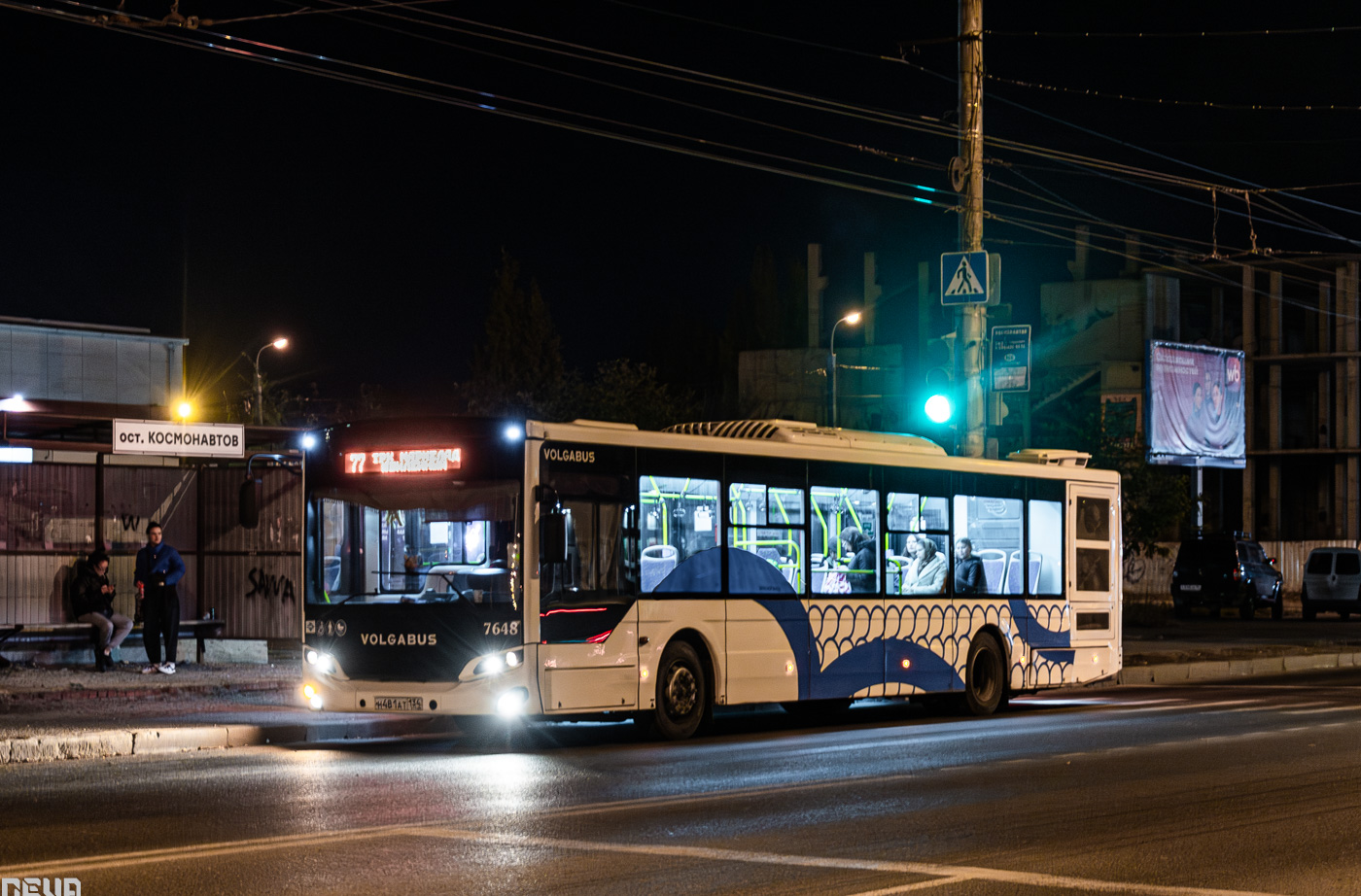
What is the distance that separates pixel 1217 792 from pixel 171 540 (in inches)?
662

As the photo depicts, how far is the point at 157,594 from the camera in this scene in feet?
66.3

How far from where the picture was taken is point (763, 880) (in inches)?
312

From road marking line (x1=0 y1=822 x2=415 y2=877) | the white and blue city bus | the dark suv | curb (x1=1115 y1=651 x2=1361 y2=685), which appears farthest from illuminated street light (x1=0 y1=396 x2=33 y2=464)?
the dark suv

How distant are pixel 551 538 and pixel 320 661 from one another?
2.42 meters

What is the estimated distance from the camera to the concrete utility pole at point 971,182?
2225cm

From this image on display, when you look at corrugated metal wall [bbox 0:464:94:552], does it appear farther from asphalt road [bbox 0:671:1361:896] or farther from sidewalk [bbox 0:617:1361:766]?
asphalt road [bbox 0:671:1361:896]

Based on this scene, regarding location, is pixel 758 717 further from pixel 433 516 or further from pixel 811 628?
pixel 433 516

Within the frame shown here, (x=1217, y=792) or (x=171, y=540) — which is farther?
(x=171, y=540)

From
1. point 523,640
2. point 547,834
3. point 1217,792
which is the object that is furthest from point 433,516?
point 1217,792

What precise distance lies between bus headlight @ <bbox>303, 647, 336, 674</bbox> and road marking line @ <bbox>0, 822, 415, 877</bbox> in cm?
510

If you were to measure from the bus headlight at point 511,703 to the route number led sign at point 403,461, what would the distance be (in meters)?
2.02

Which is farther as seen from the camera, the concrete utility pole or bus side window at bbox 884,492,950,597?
the concrete utility pole

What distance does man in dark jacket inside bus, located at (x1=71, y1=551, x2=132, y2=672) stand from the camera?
20422mm

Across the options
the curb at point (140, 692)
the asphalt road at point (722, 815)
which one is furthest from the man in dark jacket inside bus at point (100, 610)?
the asphalt road at point (722, 815)
